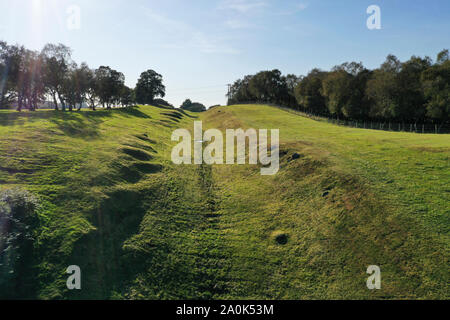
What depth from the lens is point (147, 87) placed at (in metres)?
146

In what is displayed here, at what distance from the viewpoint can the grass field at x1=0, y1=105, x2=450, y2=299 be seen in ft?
41.9

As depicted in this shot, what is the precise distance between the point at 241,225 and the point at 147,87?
144 meters

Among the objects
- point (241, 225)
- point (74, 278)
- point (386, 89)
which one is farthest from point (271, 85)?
point (74, 278)

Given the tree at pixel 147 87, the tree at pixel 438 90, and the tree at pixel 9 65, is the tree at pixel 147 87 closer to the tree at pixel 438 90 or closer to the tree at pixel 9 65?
the tree at pixel 9 65

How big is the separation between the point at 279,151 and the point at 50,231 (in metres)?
25.3

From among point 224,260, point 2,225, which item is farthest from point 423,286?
point 2,225

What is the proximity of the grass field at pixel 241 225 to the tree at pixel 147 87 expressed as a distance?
405ft

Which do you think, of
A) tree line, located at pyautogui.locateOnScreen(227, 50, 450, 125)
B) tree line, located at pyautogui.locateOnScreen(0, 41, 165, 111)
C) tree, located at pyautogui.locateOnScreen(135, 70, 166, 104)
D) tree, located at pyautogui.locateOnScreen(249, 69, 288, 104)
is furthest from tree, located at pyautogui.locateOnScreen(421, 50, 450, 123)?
tree, located at pyautogui.locateOnScreen(135, 70, 166, 104)

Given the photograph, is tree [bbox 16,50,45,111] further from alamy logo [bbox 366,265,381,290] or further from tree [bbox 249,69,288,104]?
tree [bbox 249,69,288,104]

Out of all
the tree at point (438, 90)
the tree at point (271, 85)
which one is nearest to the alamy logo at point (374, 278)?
the tree at point (438, 90)

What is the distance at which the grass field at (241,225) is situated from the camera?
12758mm

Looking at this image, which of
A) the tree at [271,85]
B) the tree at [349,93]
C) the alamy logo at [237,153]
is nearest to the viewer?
the alamy logo at [237,153]
